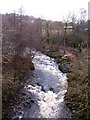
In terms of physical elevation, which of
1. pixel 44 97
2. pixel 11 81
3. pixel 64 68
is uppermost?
pixel 11 81

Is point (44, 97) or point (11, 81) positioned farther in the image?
point (44, 97)

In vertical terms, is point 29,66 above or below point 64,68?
above

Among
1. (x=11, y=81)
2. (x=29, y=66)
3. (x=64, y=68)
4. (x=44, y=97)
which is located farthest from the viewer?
(x=64, y=68)

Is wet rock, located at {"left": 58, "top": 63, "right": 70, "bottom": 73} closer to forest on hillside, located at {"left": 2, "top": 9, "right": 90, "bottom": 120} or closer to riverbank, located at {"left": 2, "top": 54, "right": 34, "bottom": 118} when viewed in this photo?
forest on hillside, located at {"left": 2, "top": 9, "right": 90, "bottom": 120}

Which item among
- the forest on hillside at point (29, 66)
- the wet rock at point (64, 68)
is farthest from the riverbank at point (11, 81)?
the wet rock at point (64, 68)

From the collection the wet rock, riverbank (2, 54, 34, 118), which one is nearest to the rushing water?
the wet rock

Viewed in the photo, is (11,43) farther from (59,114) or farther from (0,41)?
(59,114)

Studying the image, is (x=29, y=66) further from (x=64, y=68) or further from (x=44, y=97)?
(x=44, y=97)

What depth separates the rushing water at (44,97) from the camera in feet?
45.2

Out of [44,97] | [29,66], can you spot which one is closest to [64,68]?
[29,66]

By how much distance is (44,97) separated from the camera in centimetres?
1611

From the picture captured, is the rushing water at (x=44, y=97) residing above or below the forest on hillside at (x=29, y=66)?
below

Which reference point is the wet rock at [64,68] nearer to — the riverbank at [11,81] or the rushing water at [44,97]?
the rushing water at [44,97]

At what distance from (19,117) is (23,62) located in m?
7.04
